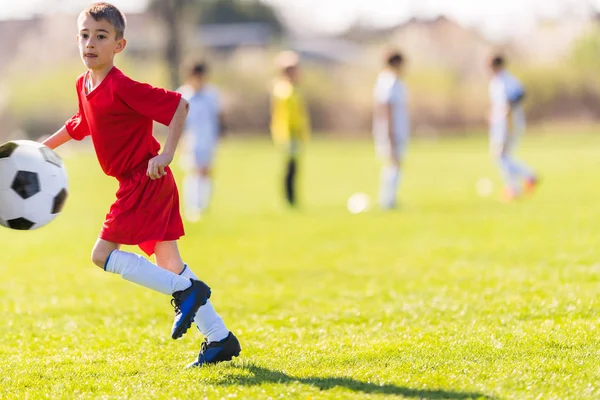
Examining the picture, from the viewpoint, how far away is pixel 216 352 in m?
4.68

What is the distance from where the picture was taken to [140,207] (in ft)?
14.9

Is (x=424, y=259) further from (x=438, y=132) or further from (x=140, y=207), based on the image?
(x=438, y=132)

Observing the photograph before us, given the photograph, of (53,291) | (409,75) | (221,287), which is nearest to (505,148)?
(221,287)

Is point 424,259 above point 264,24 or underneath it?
underneath

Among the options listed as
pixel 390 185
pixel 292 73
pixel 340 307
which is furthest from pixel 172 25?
pixel 340 307

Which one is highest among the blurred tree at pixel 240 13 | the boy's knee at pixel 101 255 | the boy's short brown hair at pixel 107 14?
the blurred tree at pixel 240 13

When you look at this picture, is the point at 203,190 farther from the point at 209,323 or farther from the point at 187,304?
the point at 187,304

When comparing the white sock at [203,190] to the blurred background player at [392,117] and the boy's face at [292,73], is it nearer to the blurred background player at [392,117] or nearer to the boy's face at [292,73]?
the boy's face at [292,73]

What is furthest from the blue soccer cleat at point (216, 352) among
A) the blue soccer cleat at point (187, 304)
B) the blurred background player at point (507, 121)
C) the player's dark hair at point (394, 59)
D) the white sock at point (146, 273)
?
the blurred background player at point (507, 121)

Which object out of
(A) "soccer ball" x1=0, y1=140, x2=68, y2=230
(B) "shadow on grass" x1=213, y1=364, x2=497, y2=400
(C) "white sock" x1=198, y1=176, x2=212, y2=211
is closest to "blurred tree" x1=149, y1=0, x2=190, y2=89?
(C) "white sock" x1=198, y1=176, x2=212, y2=211

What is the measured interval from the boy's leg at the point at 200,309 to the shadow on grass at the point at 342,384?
229 mm

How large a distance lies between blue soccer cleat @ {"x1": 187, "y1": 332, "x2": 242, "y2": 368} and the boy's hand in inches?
37.5

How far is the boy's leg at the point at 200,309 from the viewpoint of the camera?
4707mm

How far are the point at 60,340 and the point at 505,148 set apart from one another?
916 cm
